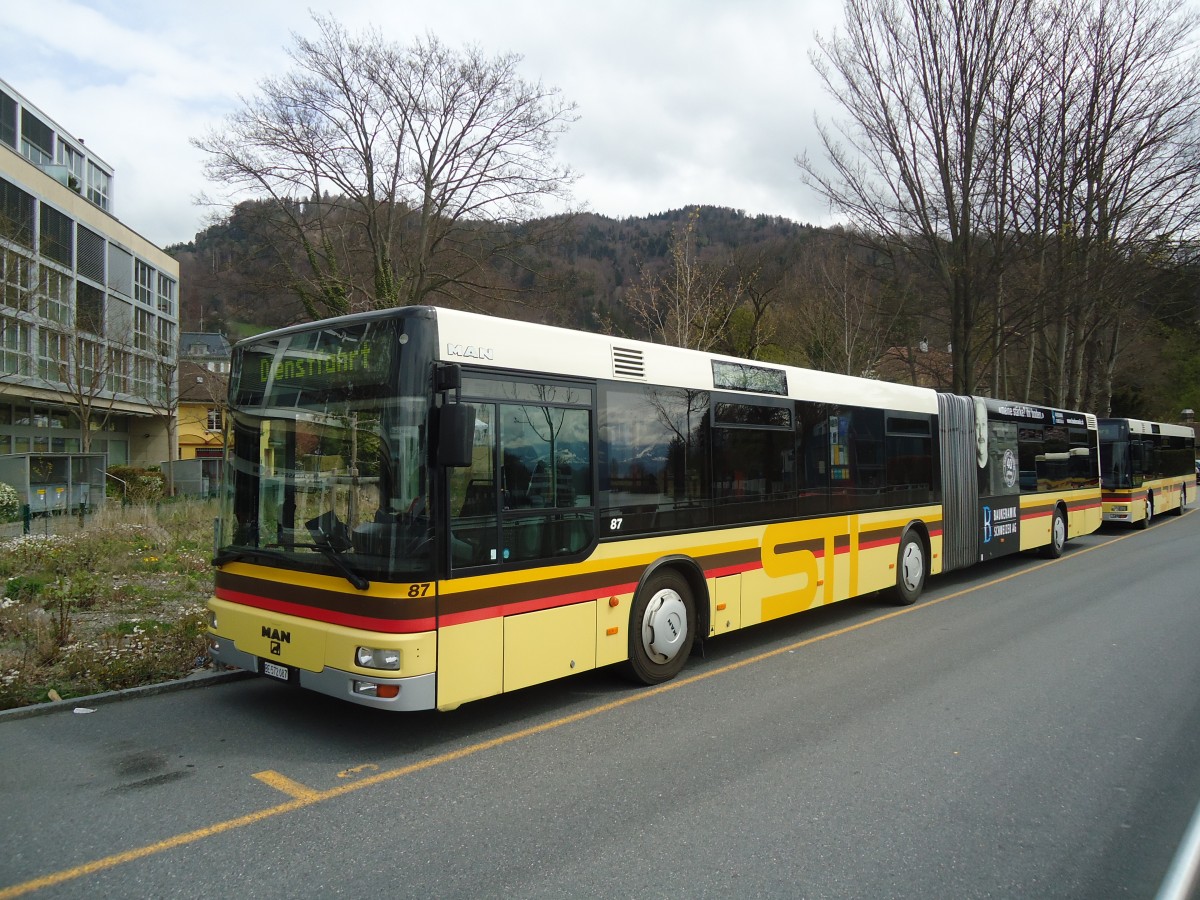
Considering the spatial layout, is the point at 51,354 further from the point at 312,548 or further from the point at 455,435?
the point at 455,435

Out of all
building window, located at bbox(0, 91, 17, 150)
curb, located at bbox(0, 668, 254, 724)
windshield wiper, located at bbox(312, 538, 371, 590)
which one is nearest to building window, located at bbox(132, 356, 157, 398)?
building window, located at bbox(0, 91, 17, 150)

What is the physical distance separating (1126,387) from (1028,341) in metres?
29.3

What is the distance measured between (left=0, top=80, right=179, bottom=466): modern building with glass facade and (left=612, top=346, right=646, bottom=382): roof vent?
16.4 meters

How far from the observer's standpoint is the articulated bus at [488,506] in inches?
197

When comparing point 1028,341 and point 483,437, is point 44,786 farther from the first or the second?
point 1028,341

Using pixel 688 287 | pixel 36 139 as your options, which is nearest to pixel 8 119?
pixel 36 139

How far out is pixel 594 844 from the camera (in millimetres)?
3855

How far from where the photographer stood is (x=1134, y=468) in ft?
69.6

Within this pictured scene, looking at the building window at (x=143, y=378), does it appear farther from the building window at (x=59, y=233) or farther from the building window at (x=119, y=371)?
the building window at (x=59, y=233)

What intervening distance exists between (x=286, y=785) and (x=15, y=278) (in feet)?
59.0

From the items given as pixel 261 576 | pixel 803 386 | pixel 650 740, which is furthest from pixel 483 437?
pixel 803 386

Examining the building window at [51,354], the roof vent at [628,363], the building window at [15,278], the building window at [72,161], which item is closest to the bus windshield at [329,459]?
the roof vent at [628,363]

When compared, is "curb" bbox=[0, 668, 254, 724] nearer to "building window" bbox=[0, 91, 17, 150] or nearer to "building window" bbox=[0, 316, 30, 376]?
"building window" bbox=[0, 316, 30, 376]

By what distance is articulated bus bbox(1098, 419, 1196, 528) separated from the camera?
68.1 ft
